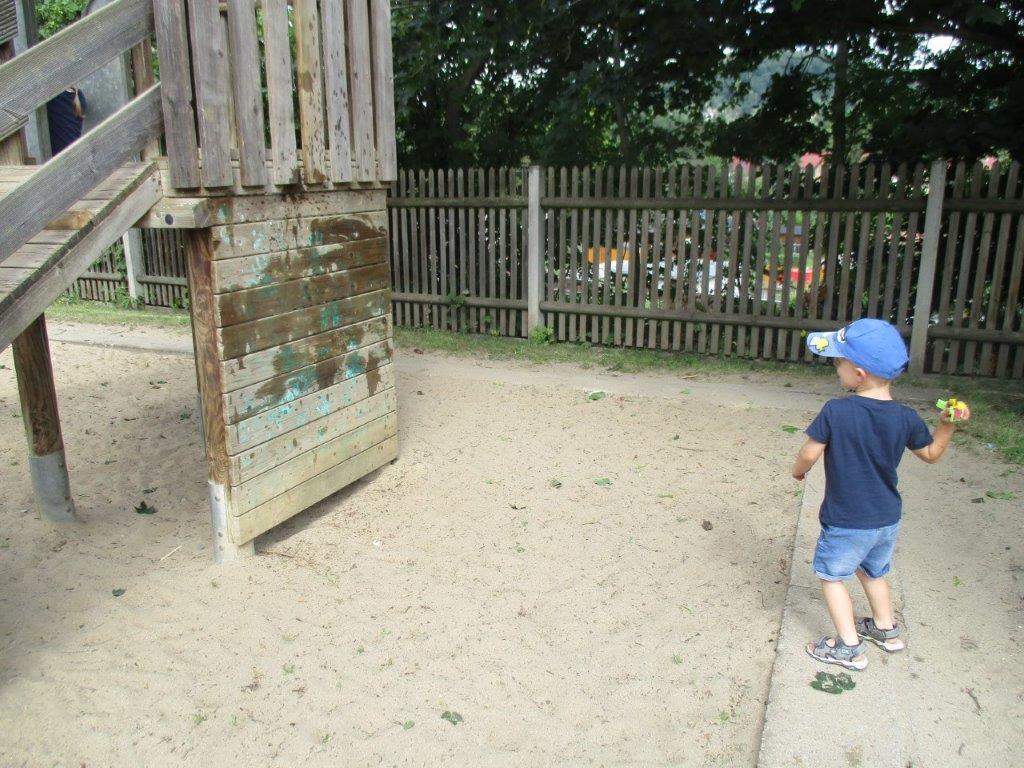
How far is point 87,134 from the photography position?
337cm

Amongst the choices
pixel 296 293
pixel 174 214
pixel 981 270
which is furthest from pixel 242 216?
pixel 981 270

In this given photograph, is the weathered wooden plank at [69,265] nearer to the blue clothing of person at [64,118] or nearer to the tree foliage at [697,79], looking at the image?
the blue clothing of person at [64,118]

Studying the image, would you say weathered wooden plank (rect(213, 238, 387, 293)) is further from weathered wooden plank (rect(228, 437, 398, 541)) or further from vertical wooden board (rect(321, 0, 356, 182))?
weathered wooden plank (rect(228, 437, 398, 541))

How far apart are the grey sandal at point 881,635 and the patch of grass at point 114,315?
9406mm

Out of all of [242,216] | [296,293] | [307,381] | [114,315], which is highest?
[242,216]

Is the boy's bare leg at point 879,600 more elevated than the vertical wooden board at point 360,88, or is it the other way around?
the vertical wooden board at point 360,88

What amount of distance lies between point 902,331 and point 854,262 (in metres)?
0.93

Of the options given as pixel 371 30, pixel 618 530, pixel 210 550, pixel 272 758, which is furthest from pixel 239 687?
pixel 371 30

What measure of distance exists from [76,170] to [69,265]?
15.1 inches

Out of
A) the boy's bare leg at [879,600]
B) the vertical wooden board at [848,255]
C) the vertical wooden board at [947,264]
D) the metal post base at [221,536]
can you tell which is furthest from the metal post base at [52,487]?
the vertical wooden board at [947,264]

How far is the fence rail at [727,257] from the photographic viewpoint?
754 cm

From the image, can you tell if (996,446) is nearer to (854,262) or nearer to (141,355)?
(854,262)

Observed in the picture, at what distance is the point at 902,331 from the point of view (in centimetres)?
783

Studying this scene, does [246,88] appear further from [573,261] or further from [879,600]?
[573,261]
